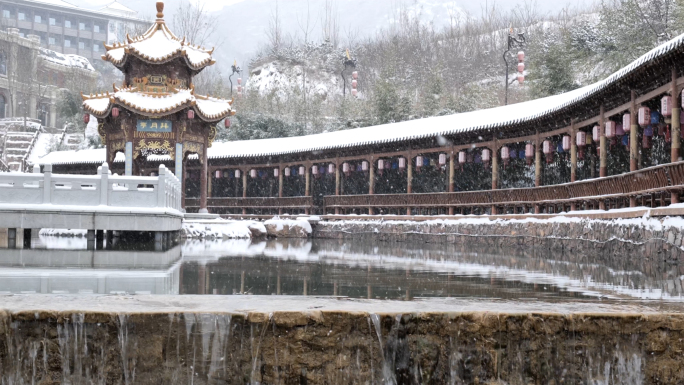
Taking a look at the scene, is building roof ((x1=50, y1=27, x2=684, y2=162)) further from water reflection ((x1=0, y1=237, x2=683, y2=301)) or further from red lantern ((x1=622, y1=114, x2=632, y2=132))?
water reflection ((x1=0, y1=237, x2=683, y2=301))

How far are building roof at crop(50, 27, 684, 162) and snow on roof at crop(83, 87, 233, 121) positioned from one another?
6813mm

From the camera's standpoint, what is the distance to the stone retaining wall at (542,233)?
15.5 metres

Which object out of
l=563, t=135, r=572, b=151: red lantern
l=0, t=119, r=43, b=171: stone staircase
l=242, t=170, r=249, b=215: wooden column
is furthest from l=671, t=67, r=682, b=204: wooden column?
l=0, t=119, r=43, b=171: stone staircase

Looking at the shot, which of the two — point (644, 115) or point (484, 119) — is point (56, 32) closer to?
point (484, 119)

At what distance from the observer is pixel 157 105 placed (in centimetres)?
2862

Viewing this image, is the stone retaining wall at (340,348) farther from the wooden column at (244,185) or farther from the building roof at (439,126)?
the wooden column at (244,185)

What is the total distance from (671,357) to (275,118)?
153 feet

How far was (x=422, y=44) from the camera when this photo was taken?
68500 millimetres

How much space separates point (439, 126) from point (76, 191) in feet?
55.5

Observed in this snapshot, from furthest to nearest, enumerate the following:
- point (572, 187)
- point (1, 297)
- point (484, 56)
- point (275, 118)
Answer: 1. point (484, 56)
2. point (275, 118)
3. point (572, 187)
4. point (1, 297)

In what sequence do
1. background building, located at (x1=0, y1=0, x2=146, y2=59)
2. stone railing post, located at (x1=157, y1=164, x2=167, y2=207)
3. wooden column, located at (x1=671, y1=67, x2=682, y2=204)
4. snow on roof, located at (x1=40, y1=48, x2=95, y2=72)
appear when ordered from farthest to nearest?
background building, located at (x1=0, y1=0, x2=146, y2=59), snow on roof, located at (x1=40, y1=48, x2=95, y2=72), stone railing post, located at (x1=157, y1=164, x2=167, y2=207), wooden column, located at (x1=671, y1=67, x2=682, y2=204)

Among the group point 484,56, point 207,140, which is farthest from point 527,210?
point 484,56

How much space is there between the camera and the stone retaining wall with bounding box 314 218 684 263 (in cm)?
1546

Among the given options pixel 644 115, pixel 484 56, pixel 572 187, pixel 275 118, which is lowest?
pixel 572 187
